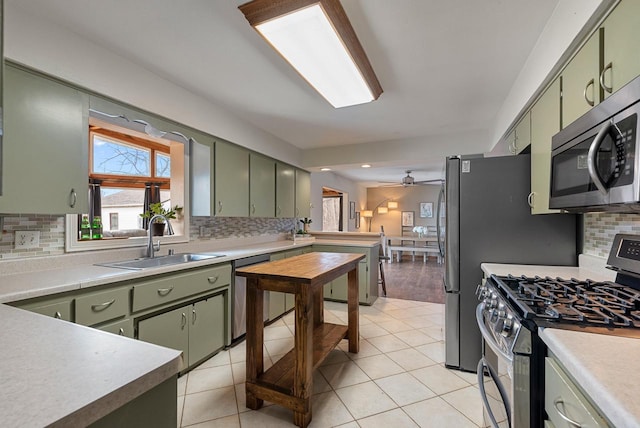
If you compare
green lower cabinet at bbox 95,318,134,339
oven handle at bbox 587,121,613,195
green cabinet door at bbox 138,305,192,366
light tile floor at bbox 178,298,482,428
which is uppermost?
oven handle at bbox 587,121,613,195

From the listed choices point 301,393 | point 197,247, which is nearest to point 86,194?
point 197,247

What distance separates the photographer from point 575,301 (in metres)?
1.14

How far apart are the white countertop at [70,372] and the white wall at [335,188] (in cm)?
510

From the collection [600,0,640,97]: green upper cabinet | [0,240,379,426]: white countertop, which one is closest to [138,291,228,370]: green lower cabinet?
[0,240,379,426]: white countertop

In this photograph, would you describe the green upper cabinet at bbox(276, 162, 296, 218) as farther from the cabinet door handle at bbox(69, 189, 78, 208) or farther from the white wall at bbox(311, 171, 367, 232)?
the cabinet door handle at bbox(69, 189, 78, 208)

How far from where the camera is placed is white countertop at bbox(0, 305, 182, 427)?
0.47 meters

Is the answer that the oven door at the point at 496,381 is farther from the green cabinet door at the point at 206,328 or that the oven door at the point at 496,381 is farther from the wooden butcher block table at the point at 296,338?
the green cabinet door at the point at 206,328

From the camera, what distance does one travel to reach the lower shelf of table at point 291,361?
1764 millimetres

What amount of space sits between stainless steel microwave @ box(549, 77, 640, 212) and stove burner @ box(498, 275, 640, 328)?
0.38 m

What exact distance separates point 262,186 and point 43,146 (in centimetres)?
215

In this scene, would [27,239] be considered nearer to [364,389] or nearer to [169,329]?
[169,329]

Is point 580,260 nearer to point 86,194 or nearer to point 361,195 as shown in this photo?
point 86,194

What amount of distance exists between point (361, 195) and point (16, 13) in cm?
850

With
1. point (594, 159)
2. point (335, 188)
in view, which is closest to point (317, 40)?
point (594, 159)
